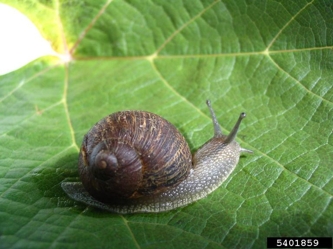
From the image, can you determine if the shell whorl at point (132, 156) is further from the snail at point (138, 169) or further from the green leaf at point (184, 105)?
the green leaf at point (184, 105)

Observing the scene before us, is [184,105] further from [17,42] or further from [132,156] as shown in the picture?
[17,42]

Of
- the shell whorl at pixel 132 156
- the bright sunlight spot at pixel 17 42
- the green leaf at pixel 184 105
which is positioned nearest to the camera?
the green leaf at pixel 184 105

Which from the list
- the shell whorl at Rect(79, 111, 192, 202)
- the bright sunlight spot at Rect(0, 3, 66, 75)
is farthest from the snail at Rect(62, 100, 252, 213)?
the bright sunlight spot at Rect(0, 3, 66, 75)

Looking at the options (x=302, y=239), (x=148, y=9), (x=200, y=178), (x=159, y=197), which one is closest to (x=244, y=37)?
(x=148, y=9)

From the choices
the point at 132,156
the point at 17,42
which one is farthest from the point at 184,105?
the point at 17,42

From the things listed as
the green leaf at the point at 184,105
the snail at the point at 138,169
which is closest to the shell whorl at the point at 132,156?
the snail at the point at 138,169

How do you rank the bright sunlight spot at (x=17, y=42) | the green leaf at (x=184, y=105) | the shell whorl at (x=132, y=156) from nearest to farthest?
1. the green leaf at (x=184, y=105)
2. the shell whorl at (x=132, y=156)
3. the bright sunlight spot at (x=17, y=42)

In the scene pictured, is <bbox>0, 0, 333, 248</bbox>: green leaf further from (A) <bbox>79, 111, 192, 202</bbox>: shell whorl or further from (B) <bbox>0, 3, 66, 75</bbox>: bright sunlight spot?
(A) <bbox>79, 111, 192, 202</bbox>: shell whorl
